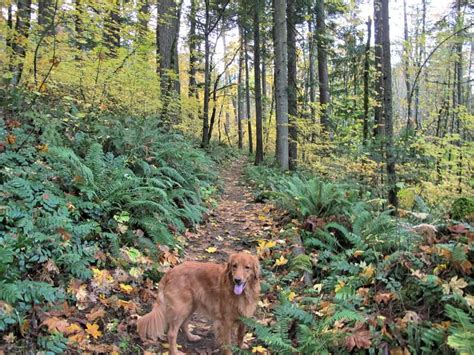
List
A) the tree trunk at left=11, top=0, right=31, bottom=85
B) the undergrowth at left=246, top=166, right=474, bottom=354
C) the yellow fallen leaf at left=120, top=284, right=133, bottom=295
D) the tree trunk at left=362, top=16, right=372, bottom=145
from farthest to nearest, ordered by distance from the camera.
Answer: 1. the tree trunk at left=362, top=16, right=372, bottom=145
2. the tree trunk at left=11, top=0, right=31, bottom=85
3. the yellow fallen leaf at left=120, top=284, right=133, bottom=295
4. the undergrowth at left=246, top=166, right=474, bottom=354

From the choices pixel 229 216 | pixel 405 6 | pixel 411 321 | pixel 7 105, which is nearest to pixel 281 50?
pixel 229 216

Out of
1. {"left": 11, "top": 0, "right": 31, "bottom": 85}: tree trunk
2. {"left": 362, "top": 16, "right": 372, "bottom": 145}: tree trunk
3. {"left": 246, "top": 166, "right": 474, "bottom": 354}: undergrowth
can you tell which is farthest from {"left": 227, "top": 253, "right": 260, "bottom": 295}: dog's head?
{"left": 362, "top": 16, "right": 372, "bottom": 145}: tree trunk

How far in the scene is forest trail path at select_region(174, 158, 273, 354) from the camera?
475 centimetres

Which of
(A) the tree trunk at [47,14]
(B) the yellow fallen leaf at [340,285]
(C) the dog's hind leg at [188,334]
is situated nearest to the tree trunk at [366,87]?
(B) the yellow fallen leaf at [340,285]

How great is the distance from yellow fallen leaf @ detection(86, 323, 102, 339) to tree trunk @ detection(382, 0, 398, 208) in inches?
275

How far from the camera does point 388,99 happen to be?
8.90m

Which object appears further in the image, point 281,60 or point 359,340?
point 281,60

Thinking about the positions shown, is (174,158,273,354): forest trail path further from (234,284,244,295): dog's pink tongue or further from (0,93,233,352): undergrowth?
(234,284,244,295): dog's pink tongue

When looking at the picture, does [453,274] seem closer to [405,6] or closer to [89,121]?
[89,121]

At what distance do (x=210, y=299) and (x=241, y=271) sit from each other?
0.61m

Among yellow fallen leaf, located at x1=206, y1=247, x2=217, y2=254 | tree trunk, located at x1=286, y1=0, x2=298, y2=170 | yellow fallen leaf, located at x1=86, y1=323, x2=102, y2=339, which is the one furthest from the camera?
tree trunk, located at x1=286, y1=0, x2=298, y2=170

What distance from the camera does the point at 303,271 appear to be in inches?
227

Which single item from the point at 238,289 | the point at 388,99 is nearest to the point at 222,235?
the point at 238,289

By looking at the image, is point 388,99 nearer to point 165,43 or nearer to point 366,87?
point 366,87
